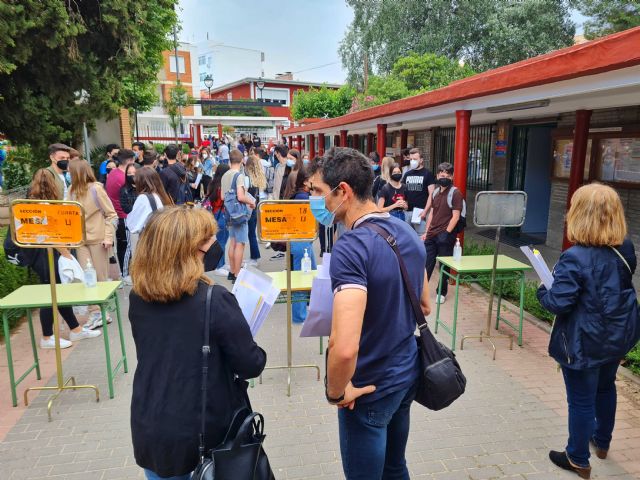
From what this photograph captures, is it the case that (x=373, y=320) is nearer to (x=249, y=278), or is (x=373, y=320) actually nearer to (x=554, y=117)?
(x=249, y=278)

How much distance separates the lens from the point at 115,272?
6637mm

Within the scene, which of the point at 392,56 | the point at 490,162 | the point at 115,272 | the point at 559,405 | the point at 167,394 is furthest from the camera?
the point at 392,56

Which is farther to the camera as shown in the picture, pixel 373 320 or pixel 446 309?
pixel 446 309

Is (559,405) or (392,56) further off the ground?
(392,56)

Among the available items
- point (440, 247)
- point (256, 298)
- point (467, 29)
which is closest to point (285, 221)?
point (256, 298)

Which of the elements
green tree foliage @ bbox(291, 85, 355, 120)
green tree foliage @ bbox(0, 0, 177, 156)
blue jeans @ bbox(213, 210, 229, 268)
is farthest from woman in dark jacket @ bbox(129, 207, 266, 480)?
green tree foliage @ bbox(291, 85, 355, 120)

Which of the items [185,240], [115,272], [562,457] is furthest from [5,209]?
[562,457]

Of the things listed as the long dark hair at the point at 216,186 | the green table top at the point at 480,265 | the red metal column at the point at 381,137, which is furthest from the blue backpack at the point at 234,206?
the red metal column at the point at 381,137

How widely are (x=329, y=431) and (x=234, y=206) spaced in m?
3.84

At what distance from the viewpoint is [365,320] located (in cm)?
182

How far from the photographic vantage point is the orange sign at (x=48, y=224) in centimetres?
350

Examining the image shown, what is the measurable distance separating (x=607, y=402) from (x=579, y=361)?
52 cm

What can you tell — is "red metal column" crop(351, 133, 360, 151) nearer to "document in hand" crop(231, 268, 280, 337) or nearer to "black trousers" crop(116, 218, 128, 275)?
"black trousers" crop(116, 218, 128, 275)

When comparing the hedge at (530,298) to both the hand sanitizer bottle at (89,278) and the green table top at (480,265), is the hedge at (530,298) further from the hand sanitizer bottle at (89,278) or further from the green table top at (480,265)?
the hand sanitizer bottle at (89,278)
